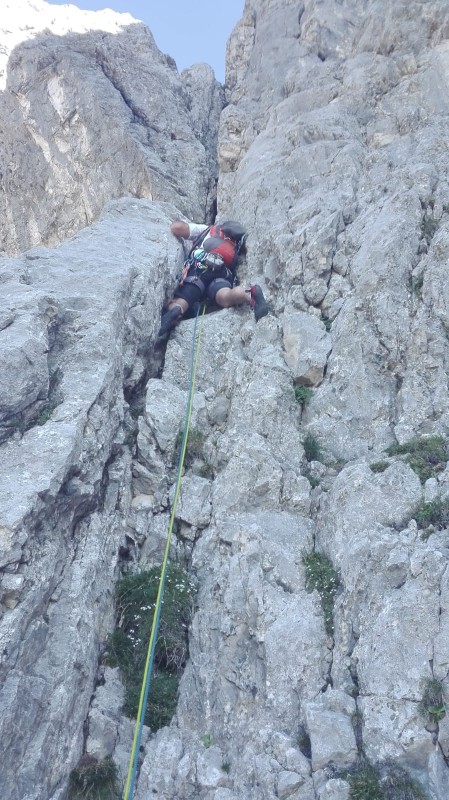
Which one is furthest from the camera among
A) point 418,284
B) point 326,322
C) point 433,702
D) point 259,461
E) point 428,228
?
point 428,228

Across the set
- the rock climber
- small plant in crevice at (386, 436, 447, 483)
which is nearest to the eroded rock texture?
small plant in crevice at (386, 436, 447, 483)

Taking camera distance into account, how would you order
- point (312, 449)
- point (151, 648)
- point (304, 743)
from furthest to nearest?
1. point (312, 449)
2. point (151, 648)
3. point (304, 743)

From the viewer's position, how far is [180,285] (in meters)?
13.3

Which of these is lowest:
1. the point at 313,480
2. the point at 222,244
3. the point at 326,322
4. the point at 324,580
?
the point at 324,580

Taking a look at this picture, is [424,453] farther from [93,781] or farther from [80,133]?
[80,133]

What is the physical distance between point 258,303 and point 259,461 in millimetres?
4011

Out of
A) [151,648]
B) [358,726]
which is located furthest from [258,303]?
[358,726]

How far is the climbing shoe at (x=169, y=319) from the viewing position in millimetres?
12266

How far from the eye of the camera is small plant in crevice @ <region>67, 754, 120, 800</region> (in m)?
6.62

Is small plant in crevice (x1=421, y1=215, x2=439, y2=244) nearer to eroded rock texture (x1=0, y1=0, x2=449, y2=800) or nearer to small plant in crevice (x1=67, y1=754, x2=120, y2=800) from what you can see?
eroded rock texture (x1=0, y1=0, x2=449, y2=800)

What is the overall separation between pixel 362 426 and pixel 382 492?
1936mm

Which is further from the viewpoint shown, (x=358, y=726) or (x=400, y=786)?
(x=358, y=726)

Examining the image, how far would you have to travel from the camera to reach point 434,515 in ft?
25.3

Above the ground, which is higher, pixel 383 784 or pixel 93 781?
pixel 383 784
